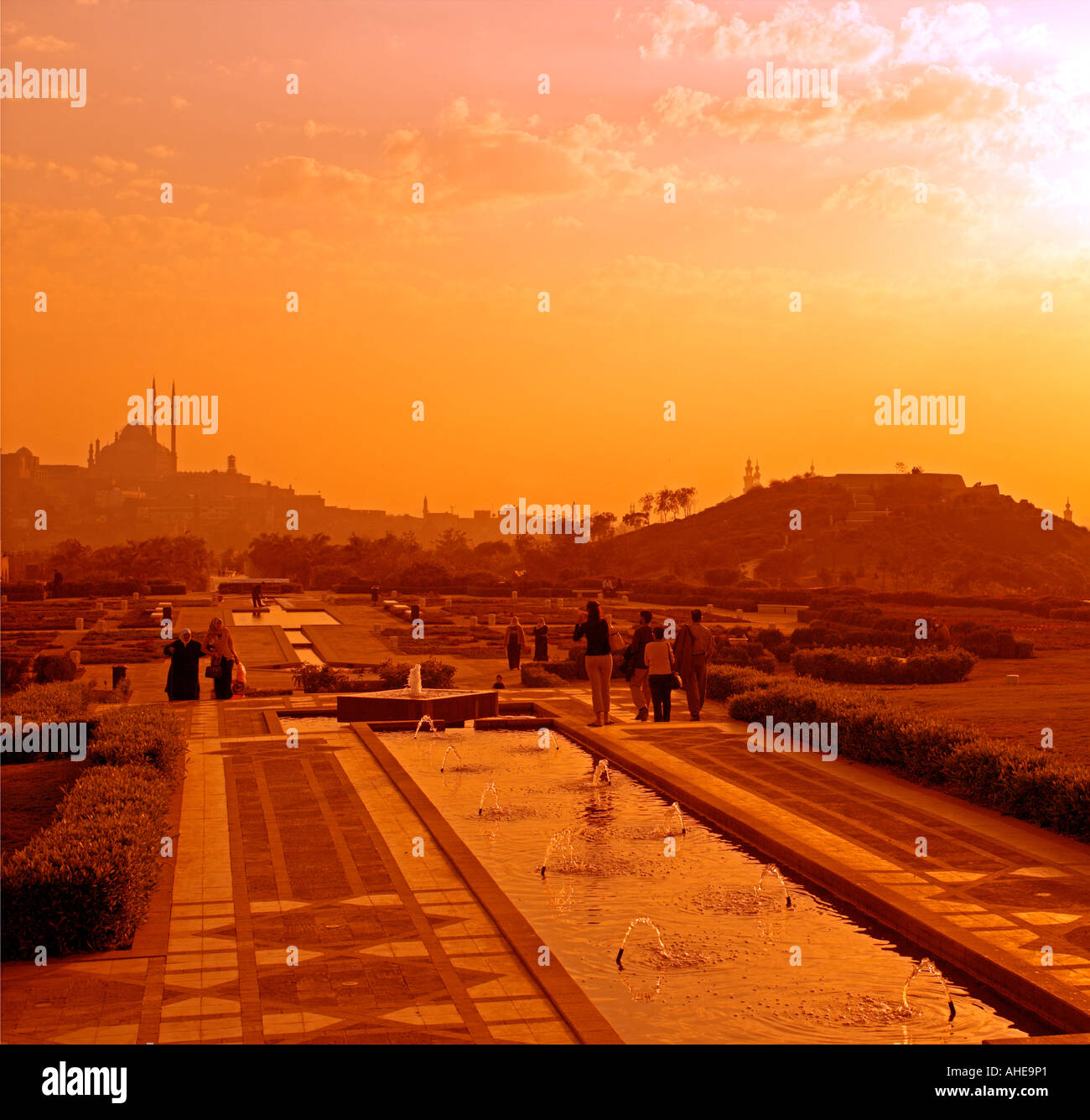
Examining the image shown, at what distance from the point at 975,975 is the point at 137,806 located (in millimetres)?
5892

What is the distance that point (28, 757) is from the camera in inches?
558

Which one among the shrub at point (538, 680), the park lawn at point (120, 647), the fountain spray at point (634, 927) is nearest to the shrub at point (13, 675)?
the park lawn at point (120, 647)

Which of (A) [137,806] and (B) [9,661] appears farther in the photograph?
(B) [9,661]

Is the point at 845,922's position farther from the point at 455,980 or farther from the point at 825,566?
the point at 825,566

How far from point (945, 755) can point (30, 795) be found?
872cm

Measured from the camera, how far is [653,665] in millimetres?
15109

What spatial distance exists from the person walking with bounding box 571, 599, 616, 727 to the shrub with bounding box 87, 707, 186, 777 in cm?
440

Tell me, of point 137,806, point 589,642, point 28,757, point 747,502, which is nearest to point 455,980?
point 137,806

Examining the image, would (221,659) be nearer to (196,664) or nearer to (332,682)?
(196,664)

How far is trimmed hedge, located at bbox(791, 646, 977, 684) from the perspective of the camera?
24.8 meters

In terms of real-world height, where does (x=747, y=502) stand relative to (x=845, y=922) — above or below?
above

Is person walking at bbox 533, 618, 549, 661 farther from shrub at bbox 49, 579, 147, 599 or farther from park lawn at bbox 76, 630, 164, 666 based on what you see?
shrub at bbox 49, 579, 147, 599

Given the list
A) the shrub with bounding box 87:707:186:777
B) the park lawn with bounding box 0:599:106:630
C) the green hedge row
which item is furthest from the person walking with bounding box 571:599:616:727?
the park lawn with bounding box 0:599:106:630

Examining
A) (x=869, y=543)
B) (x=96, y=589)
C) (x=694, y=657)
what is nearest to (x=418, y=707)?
(x=694, y=657)
